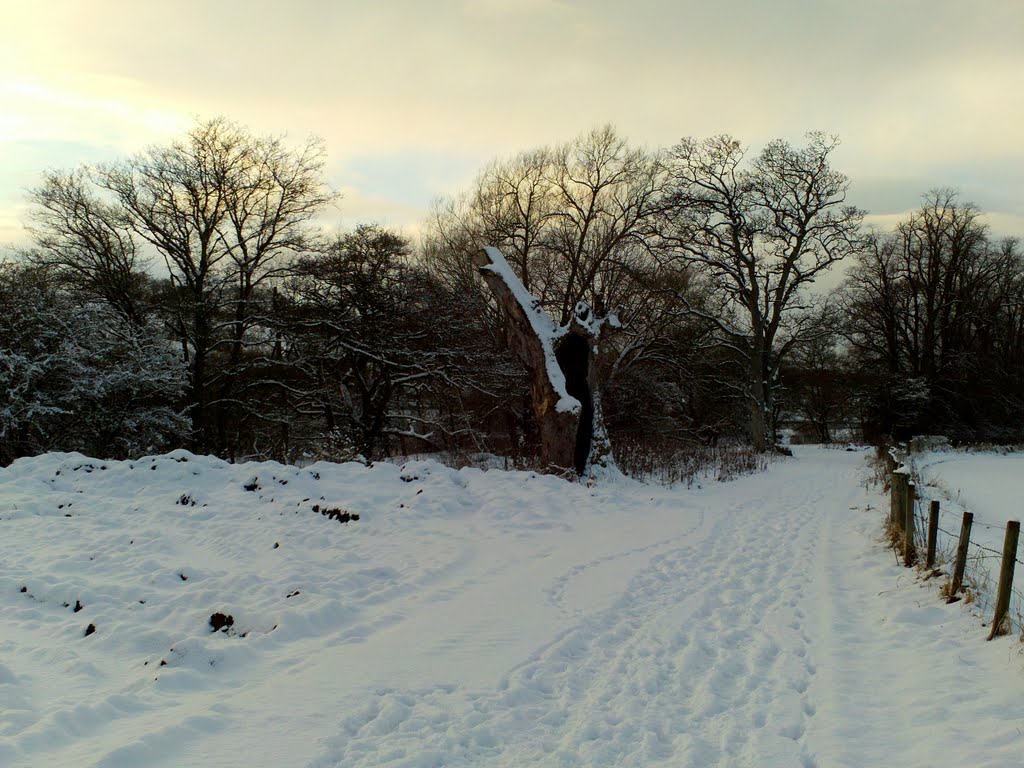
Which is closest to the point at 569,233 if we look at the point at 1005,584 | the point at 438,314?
the point at 438,314

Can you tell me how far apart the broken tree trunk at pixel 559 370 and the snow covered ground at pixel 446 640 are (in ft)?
12.6

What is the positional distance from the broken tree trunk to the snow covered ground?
12.6ft

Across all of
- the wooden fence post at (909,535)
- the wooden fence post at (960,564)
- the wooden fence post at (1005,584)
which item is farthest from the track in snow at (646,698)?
the wooden fence post at (909,535)

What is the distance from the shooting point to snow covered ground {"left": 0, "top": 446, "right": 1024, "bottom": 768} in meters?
3.48

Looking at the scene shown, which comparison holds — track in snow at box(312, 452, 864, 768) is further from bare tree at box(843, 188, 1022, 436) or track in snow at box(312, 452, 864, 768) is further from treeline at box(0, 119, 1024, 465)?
bare tree at box(843, 188, 1022, 436)

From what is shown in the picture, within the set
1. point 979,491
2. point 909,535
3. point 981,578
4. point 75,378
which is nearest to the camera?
point 981,578

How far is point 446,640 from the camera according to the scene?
496cm

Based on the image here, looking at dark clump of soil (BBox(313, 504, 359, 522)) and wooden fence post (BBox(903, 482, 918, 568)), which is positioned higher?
wooden fence post (BBox(903, 482, 918, 568))

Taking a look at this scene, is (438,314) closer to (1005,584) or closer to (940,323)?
(1005,584)

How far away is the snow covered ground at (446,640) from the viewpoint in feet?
11.4

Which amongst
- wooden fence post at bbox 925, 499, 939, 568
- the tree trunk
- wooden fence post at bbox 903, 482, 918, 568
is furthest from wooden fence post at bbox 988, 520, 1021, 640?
the tree trunk

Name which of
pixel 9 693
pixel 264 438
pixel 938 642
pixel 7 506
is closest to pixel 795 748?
pixel 938 642

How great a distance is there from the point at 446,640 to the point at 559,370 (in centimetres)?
901

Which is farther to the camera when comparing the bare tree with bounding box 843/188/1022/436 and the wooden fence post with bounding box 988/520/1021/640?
the bare tree with bounding box 843/188/1022/436
